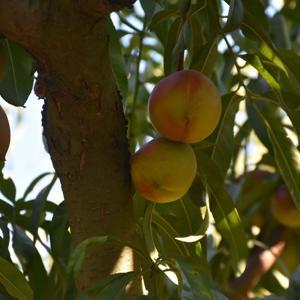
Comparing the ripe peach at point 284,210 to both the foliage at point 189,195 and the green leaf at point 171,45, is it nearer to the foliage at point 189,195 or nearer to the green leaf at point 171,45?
the foliage at point 189,195

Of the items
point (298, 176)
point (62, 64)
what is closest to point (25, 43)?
point (62, 64)

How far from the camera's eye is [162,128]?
0.84 m

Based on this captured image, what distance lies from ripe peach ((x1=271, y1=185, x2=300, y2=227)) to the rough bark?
2.09 feet

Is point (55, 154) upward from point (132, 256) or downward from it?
upward

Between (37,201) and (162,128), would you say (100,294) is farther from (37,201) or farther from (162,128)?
(37,201)

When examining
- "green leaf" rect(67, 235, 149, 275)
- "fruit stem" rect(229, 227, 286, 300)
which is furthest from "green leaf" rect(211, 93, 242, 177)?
"fruit stem" rect(229, 227, 286, 300)

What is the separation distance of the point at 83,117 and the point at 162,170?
0.33ft

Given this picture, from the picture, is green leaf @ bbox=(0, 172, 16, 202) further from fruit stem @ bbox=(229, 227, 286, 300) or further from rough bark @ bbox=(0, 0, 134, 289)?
fruit stem @ bbox=(229, 227, 286, 300)

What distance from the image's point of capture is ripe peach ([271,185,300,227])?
146 cm

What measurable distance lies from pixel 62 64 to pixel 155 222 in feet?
0.79

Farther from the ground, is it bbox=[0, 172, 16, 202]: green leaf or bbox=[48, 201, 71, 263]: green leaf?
bbox=[0, 172, 16, 202]: green leaf

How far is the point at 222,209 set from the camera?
0.99 metres

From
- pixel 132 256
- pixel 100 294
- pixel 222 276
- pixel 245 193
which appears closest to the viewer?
pixel 100 294

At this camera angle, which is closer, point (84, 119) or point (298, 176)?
point (84, 119)
